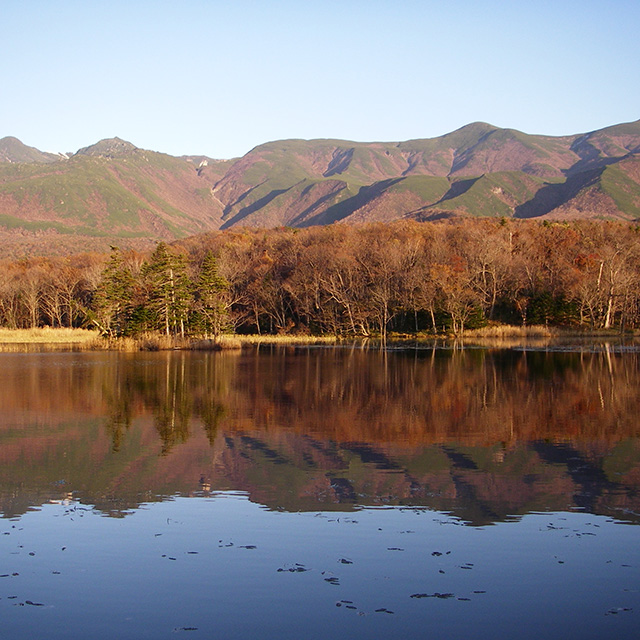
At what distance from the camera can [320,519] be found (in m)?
12.1

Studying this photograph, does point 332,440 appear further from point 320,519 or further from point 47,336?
point 47,336

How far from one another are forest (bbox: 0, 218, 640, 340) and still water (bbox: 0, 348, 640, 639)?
40.5 metres

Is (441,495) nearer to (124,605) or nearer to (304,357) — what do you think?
(124,605)

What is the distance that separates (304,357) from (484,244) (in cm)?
4015

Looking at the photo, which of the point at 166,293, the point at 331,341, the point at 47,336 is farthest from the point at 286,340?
the point at 47,336

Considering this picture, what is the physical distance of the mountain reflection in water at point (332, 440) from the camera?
13.8 meters

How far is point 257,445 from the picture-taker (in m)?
18.6

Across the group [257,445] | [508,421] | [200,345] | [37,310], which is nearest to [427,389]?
[508,421]

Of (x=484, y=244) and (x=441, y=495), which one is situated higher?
(x=484, y=244)

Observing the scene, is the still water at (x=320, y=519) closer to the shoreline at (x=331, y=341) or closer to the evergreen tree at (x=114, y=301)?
the shoreline at (x=331, y=341)

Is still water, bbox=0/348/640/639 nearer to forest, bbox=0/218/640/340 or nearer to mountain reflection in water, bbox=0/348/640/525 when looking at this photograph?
mountain reflection in water, bbox=0/348/640/525

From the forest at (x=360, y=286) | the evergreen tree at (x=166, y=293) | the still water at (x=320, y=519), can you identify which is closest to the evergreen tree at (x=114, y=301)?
the forest at (x=360, y=286)

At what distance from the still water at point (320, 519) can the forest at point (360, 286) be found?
40.5 meters

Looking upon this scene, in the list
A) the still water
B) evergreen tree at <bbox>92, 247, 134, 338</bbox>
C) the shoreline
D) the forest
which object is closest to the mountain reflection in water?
the still water
